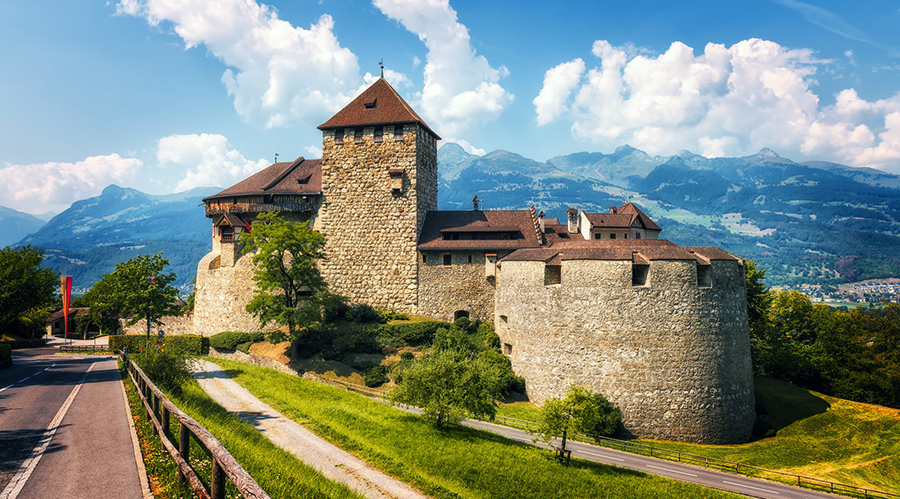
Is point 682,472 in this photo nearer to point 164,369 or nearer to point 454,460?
point 454,460

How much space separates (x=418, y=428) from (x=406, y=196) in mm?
24244

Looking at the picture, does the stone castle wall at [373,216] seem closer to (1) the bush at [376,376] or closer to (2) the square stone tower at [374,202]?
(2) the square stone tower at [374,202]

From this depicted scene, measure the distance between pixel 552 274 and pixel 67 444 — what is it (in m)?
29.5

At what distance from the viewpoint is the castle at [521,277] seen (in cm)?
3133

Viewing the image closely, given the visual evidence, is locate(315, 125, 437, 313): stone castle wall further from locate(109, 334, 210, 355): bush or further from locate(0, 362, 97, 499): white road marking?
locate(0, 362, 97, 499): white road marking

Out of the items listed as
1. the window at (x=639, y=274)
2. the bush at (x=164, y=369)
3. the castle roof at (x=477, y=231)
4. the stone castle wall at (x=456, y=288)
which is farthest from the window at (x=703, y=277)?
the bush at (x=164, y=369)

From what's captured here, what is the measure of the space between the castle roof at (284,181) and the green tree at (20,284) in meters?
13.9

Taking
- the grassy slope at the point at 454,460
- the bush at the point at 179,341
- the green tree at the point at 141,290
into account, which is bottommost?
the grassy slope at the point at 454,460

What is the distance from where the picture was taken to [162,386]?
19.7m

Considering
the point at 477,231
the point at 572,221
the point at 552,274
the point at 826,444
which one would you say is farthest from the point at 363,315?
the point at 826,444

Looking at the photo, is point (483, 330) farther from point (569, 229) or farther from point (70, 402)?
point (70, 402)

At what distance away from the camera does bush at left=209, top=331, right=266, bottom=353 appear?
1629 inches

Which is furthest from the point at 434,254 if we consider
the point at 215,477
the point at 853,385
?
the point at 853,385

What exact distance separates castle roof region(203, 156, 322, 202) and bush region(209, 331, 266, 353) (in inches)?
536
